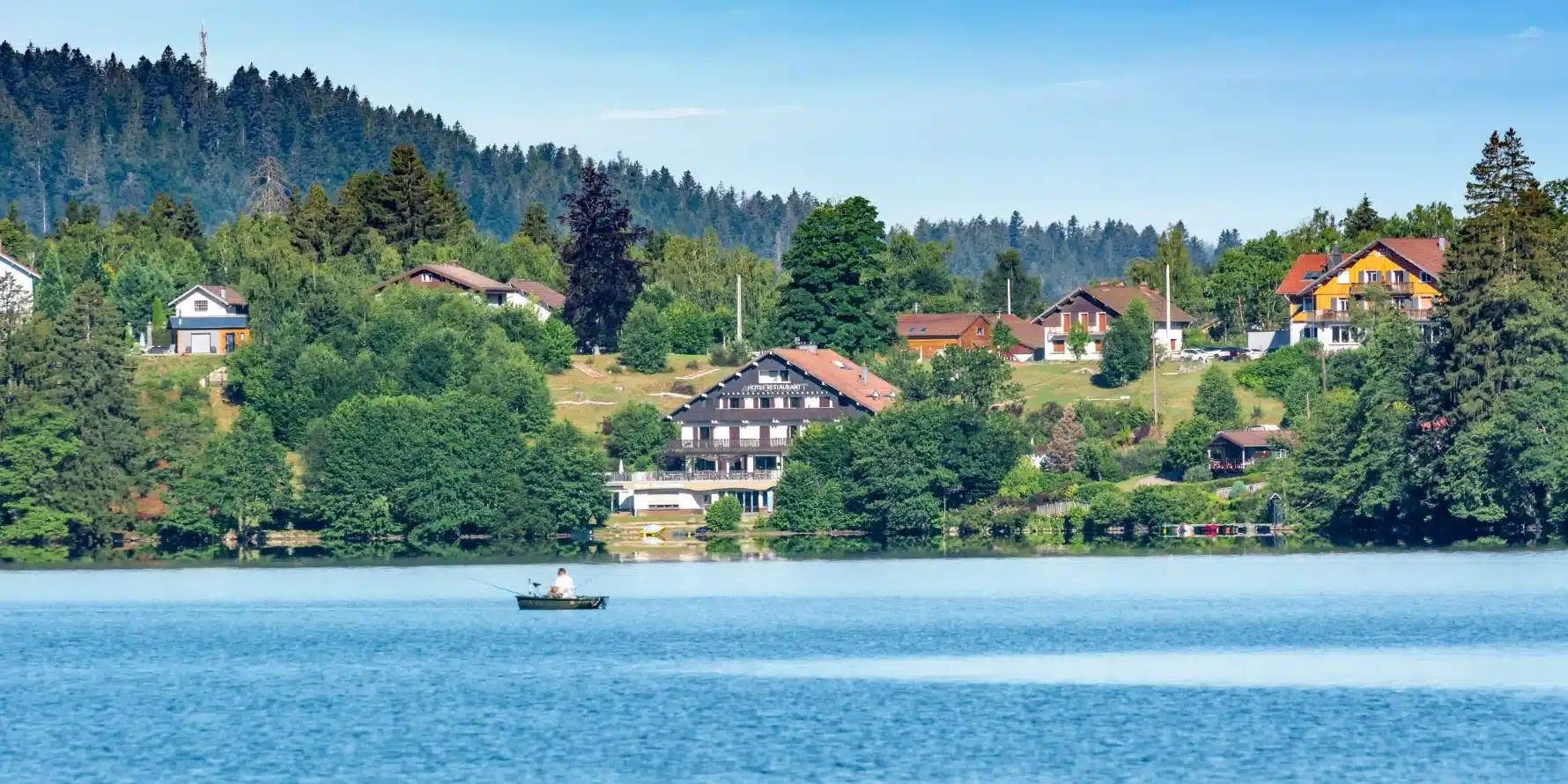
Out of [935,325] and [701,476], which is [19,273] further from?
[935,325]

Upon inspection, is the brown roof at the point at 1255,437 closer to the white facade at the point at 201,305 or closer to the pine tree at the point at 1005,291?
the white facade at the point at 201,305

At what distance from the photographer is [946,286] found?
635ft

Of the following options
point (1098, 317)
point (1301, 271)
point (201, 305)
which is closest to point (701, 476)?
point (201, 305)

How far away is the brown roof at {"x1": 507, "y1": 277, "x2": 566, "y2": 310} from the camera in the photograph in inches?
6142

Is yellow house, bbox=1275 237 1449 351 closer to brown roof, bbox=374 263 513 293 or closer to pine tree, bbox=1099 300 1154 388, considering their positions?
pine tree, bbox=1099 300 1154 388

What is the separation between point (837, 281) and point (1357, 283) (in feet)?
108

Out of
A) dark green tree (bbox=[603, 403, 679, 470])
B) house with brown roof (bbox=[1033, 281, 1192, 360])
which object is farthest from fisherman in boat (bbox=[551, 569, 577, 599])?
house with brown roof (bbox=[1033, 281, 1192, 360])

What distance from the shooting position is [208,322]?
147625 mm

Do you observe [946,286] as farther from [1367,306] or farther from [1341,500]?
[1341,500]

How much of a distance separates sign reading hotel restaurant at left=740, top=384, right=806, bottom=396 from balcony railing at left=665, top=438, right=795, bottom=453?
2.77m

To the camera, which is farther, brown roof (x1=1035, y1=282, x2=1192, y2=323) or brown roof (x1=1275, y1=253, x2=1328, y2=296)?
brown roof (x1=1035, y1=282, x2=1192, y2=323)

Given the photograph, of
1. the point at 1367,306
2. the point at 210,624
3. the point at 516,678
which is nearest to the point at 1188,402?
the point at 1367,306

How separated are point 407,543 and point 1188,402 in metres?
49.7


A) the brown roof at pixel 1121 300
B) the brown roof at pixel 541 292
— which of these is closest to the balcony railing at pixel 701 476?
the brown roof at pixel 541 292
